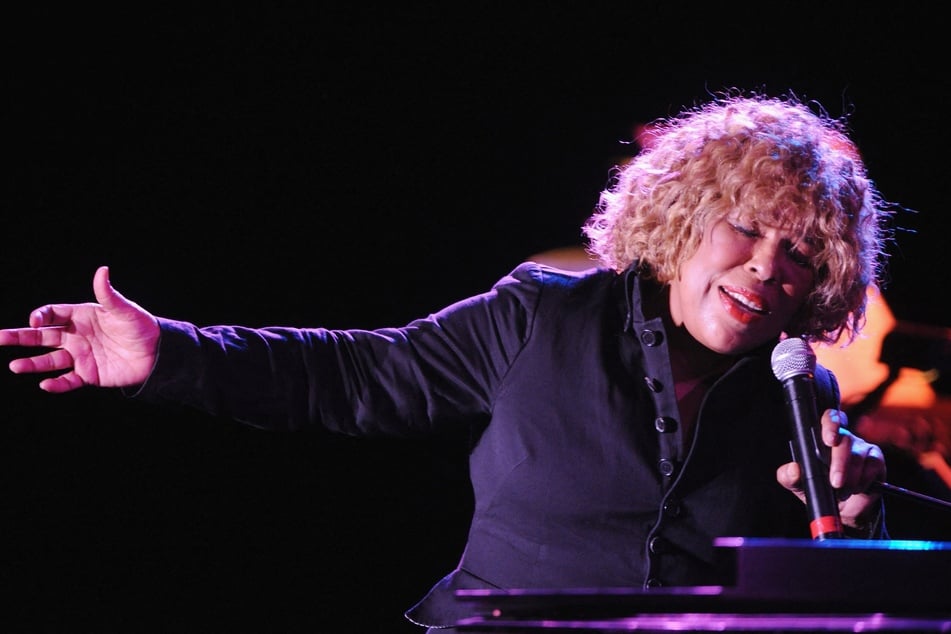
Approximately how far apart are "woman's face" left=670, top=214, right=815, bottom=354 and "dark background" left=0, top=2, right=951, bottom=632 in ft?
4.74

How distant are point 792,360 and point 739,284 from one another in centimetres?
36

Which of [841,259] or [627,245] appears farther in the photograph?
[627,245]

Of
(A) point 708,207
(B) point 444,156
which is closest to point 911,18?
(B) point 444,156

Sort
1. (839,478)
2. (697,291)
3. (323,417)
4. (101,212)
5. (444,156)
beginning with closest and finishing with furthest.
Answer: (839,478), (323,417), (697,291), (101,212), (444,156)

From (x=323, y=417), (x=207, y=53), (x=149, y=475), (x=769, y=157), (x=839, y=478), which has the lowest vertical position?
(x=149, y=475)

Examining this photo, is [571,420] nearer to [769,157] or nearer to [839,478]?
[839,478]

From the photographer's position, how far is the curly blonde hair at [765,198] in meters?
2.12

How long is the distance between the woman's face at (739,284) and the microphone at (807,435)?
0.85ft

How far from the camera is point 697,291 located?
206 centimetres

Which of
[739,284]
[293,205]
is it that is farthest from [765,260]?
[293,205]

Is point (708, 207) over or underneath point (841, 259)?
over

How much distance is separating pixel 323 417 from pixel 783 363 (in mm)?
895

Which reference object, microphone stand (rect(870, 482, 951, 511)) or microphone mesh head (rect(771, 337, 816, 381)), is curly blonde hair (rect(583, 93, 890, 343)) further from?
microphone stand (rect(870, 482, 951, 511))

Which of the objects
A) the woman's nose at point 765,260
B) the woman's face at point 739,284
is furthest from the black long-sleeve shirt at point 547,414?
the woman's nose at point 765,260
